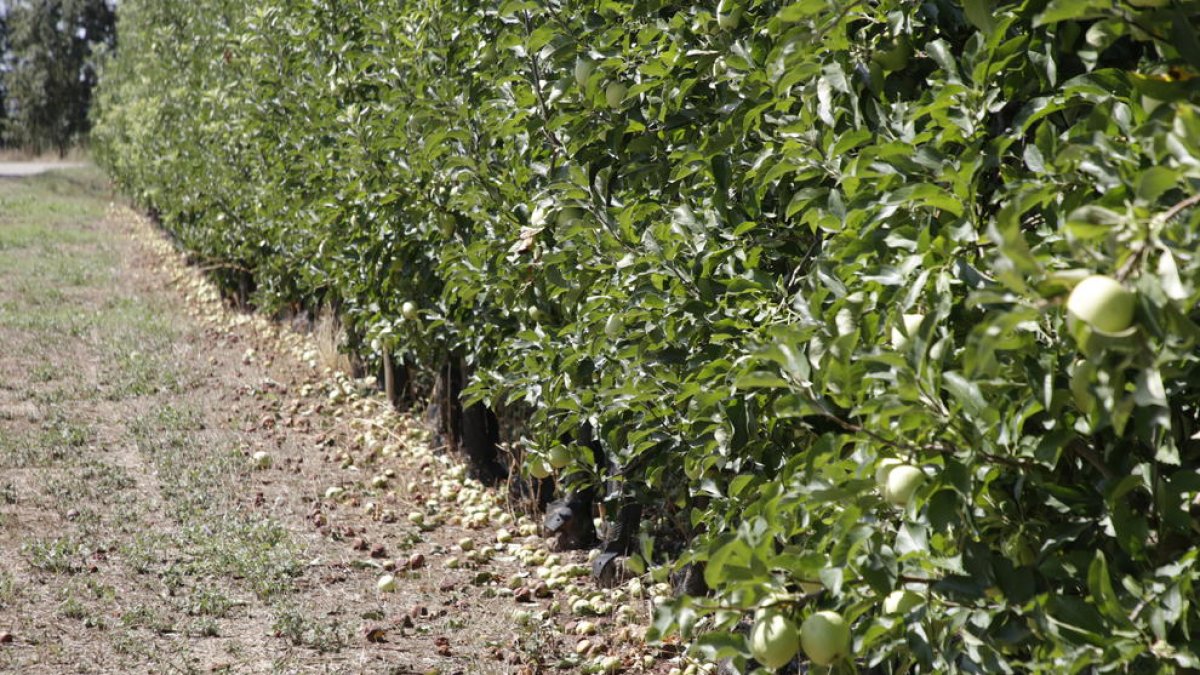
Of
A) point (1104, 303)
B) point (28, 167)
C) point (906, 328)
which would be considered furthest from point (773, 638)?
point (28, 167)

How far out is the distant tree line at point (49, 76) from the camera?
122 feet

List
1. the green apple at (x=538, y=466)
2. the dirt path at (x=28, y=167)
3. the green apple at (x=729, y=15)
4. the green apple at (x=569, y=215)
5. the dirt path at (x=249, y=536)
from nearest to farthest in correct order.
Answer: the green apple at (x=729, y=15), the green apple at (x=569, y=215), the dirt path at (x=249, y=536), the green apple at (x=538, y=466), the dirt path at (x=28, y=167)

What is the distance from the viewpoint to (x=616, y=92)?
9.38ft

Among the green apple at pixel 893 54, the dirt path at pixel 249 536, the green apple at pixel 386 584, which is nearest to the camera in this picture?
the green apple at pixel 893 54

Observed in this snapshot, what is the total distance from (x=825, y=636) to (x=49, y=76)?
4086cm

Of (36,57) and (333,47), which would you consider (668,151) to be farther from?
(36,57)

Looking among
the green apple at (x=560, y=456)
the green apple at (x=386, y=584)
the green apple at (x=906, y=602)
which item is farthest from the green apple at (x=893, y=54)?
the green apple at (x=386, y=584)

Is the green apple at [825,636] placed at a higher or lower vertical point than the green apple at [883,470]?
lower

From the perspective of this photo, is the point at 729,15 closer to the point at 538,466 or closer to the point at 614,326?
the point at 614,326

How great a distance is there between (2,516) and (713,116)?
348 centimetres

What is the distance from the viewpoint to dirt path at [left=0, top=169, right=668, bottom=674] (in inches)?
138

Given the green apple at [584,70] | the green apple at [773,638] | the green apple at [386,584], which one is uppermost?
the green apple at [584,70]

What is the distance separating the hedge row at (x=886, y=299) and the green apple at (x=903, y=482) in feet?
0.10

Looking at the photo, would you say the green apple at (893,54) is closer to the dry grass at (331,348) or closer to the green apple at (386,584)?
the green apple at (386,584)
